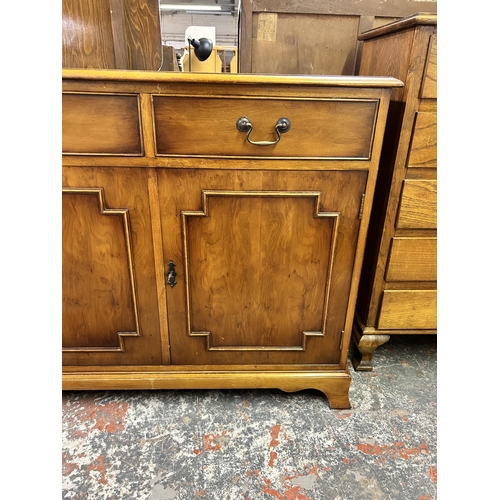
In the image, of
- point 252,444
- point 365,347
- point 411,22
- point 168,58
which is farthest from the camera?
point 365,347

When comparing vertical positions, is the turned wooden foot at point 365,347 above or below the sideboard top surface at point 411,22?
below

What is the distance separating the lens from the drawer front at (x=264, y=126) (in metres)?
0.83

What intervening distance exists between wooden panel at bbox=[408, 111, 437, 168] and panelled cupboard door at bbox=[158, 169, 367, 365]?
0.22 meters

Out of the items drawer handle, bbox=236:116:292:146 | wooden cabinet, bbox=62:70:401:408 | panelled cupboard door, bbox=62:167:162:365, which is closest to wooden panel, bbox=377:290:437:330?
wooden cabinet, bbox=62:70:401:408

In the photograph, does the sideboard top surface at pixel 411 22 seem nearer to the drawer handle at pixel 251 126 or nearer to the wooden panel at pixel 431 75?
the wooden panel at pixel 431 75

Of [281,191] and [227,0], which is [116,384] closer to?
[281,191]

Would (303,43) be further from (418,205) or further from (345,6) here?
(418,205)

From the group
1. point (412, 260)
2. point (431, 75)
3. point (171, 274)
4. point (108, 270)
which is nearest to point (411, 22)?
point (431, 75)

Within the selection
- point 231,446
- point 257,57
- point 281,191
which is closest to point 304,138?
point 281,191

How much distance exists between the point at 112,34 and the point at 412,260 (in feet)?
3.78

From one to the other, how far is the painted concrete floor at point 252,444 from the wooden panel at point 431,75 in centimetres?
93

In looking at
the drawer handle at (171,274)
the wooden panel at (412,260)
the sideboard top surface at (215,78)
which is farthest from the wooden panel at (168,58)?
the wooden panel at (412,260)

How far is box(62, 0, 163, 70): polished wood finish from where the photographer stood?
3.32 ft

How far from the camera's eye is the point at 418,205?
1.05m
